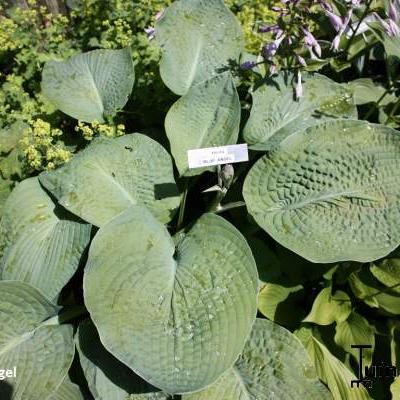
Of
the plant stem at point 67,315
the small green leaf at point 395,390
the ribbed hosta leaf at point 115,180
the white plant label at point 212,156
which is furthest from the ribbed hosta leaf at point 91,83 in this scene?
the small green leaf at point 395,390

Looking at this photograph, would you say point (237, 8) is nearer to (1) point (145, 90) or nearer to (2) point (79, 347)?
A: (1) point (145, 90)

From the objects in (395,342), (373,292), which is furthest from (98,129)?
(395,342)

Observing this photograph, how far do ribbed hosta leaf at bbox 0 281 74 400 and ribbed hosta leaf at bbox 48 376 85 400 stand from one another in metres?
0.11

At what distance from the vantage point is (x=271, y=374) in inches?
65.2

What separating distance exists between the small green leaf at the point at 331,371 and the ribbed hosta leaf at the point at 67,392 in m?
0.88

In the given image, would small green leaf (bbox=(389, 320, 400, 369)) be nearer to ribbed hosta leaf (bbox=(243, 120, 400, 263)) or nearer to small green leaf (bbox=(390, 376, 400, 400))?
small green leaf (bbox=(390, 376, 400, 400))

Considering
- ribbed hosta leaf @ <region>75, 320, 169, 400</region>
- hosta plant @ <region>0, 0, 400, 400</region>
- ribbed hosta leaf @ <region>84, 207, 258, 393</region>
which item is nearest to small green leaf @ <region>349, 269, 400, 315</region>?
hosta plant @ <region>0, 0, 400, 400</region>

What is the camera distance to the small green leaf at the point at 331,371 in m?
1.77

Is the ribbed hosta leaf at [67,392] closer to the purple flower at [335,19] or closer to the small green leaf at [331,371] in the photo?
the small green leaf at [331,371]

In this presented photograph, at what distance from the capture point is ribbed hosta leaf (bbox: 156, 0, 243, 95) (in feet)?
7.27

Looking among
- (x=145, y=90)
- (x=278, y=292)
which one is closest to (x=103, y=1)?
(x=145, y=90)

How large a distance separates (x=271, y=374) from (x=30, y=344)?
0.87m

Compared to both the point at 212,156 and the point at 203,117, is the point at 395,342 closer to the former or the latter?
the point at 212,156

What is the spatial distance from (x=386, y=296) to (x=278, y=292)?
0.44 metres
